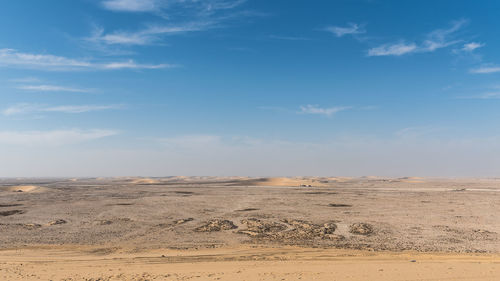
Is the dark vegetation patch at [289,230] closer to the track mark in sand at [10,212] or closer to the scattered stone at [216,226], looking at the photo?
the scattered stone at [216,226]

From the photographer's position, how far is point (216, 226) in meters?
19.7

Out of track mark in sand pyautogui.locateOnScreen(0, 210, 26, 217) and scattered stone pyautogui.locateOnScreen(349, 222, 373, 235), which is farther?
track mark in sand pyautogui.locateOnScreen(0, 210, 26, 217)

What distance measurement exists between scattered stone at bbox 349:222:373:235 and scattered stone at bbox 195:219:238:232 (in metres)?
6.52

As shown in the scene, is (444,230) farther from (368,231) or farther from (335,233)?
(335,233)

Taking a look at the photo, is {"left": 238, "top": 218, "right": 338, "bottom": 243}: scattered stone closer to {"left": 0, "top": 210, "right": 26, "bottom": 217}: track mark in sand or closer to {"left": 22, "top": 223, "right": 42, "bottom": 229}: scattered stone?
{"left": 22, "top": 223, "right": 42, "bottom": 229}: scattered stone

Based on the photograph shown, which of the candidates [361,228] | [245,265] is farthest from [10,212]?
[361,228]

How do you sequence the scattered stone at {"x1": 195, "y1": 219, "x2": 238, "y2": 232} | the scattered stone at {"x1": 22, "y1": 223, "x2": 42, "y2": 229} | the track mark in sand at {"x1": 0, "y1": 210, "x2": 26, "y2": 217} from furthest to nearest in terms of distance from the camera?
the track mark in sand at {"x1": 0, "y1": 210, "x2": 26, "y2": 217} < the scattered stone at {"x1": 22, "y1": 223, "x2": 42, "y2": 229} < the scattered stone at {"x1": 195, "y1": 219, "x2": 238, "y2": 232}

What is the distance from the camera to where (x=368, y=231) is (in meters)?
17.9

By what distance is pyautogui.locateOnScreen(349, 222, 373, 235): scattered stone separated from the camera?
57.8ft

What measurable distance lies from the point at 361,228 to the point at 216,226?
Answer: 8063 millimetres

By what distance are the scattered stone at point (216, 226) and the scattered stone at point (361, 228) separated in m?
6.52

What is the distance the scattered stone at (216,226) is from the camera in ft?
61.9

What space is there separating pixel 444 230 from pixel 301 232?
7618 millimetres

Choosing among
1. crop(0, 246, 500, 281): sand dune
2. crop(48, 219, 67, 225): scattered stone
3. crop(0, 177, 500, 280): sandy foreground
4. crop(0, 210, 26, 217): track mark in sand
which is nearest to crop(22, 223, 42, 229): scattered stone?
crop(0, 177, 500, 280): sandy foreground
